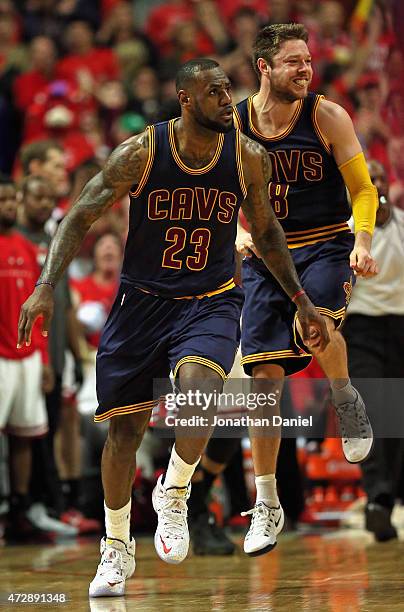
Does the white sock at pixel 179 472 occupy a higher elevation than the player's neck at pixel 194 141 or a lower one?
lower

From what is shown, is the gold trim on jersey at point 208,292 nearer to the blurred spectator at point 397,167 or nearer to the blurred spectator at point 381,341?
the blurred spectator at point 381,341

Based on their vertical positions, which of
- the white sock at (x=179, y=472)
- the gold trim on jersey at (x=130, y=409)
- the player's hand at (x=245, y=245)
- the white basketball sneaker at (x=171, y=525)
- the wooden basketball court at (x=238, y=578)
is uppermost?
the player's hand at (x=245, y=245)

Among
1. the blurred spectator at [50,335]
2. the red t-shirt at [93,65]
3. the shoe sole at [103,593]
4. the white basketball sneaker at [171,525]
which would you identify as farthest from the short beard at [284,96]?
the red t-shirt at [93,65]

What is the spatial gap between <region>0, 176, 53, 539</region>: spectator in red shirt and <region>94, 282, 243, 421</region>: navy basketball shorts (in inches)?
110

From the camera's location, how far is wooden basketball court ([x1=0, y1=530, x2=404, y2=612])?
5.19 meters

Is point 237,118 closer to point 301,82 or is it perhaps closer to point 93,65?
point 301,82

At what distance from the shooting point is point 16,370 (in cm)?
838

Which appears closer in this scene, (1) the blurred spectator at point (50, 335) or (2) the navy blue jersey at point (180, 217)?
(2) the navy blue jersey at point (180, 217)

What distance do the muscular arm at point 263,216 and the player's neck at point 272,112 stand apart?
47cm

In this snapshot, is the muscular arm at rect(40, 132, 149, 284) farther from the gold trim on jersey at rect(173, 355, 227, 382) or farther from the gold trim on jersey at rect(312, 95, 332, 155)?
the gold trim on jersey at rect(312, 95, 332, 155)

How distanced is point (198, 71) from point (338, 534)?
411cm

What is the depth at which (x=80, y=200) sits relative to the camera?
544 centimetres

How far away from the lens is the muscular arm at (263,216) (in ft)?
18.4

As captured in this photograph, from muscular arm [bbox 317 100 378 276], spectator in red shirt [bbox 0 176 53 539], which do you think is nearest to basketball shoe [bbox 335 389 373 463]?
muscular arm [bbox 317 100 378 276]
